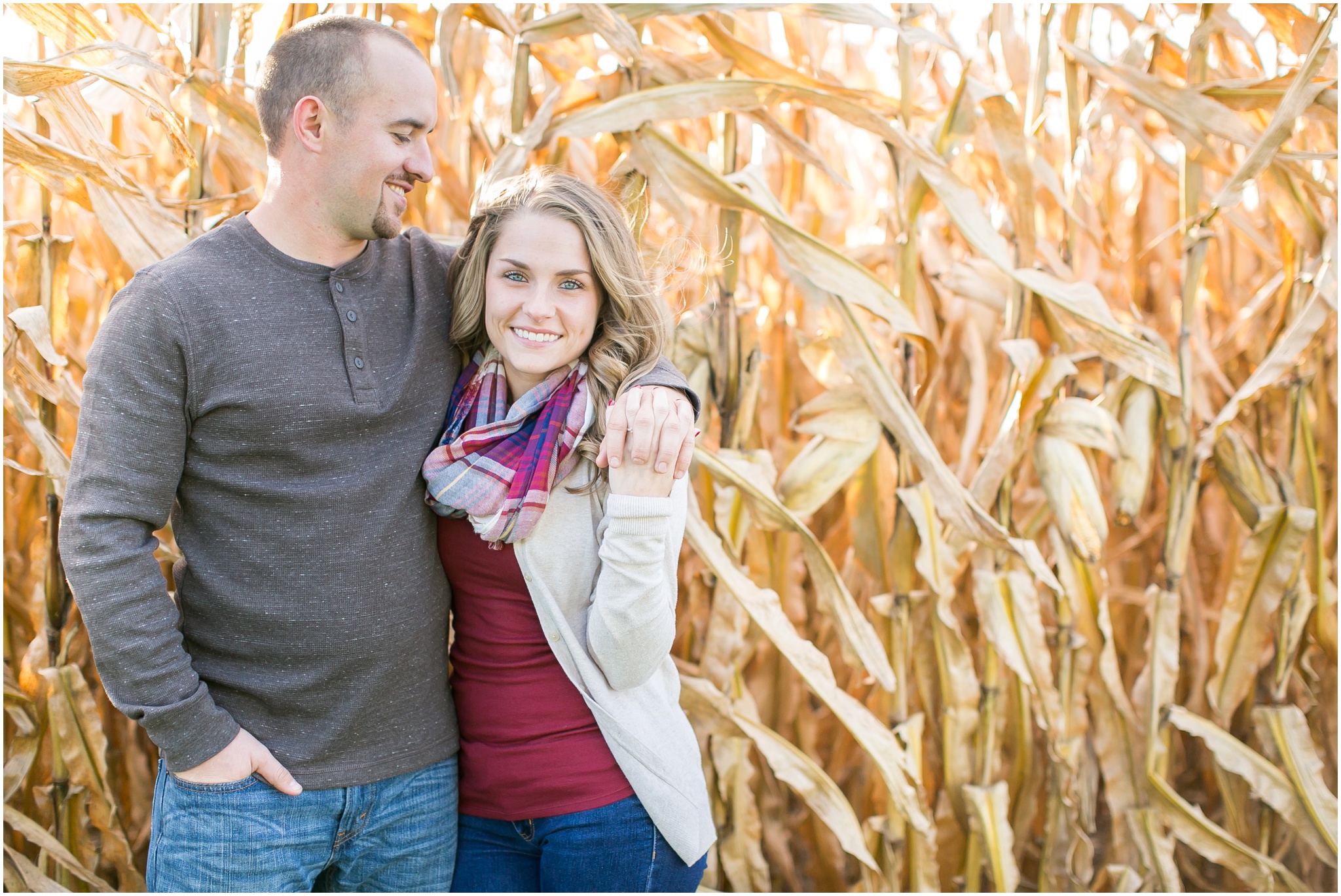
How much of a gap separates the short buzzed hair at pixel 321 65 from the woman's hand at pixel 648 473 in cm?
53

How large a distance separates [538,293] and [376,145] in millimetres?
269

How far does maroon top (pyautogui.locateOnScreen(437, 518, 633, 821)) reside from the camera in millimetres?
1132

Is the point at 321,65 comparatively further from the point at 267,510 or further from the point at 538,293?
the point at 267,510

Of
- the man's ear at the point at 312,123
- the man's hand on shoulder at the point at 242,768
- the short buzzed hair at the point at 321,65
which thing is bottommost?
the man's hand on shoulder at the point at 242,768

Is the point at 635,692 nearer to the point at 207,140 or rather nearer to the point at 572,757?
the point at 572,757

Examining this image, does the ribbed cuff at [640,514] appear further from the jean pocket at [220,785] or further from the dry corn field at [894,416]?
the jean pocket at [220,785]

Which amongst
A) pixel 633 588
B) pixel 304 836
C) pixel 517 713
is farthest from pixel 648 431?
pixel 304 836

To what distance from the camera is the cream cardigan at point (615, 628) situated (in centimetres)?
106

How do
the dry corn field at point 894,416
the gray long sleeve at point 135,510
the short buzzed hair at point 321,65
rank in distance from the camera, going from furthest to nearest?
the dry corn field at point 894,416
the short buzzed hair at point 321,65
the gray long sleeve at point 135,510

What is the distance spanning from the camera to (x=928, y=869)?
1.54m

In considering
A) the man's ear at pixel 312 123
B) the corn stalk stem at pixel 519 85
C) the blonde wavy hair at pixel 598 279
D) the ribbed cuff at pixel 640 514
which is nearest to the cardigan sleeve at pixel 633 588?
the ribbed cuff at pixel 640 514

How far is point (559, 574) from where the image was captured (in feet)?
3.67

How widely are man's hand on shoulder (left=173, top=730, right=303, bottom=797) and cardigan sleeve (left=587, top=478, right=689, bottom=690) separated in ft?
1.30

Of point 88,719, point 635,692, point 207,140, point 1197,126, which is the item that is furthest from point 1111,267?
point 88,719
